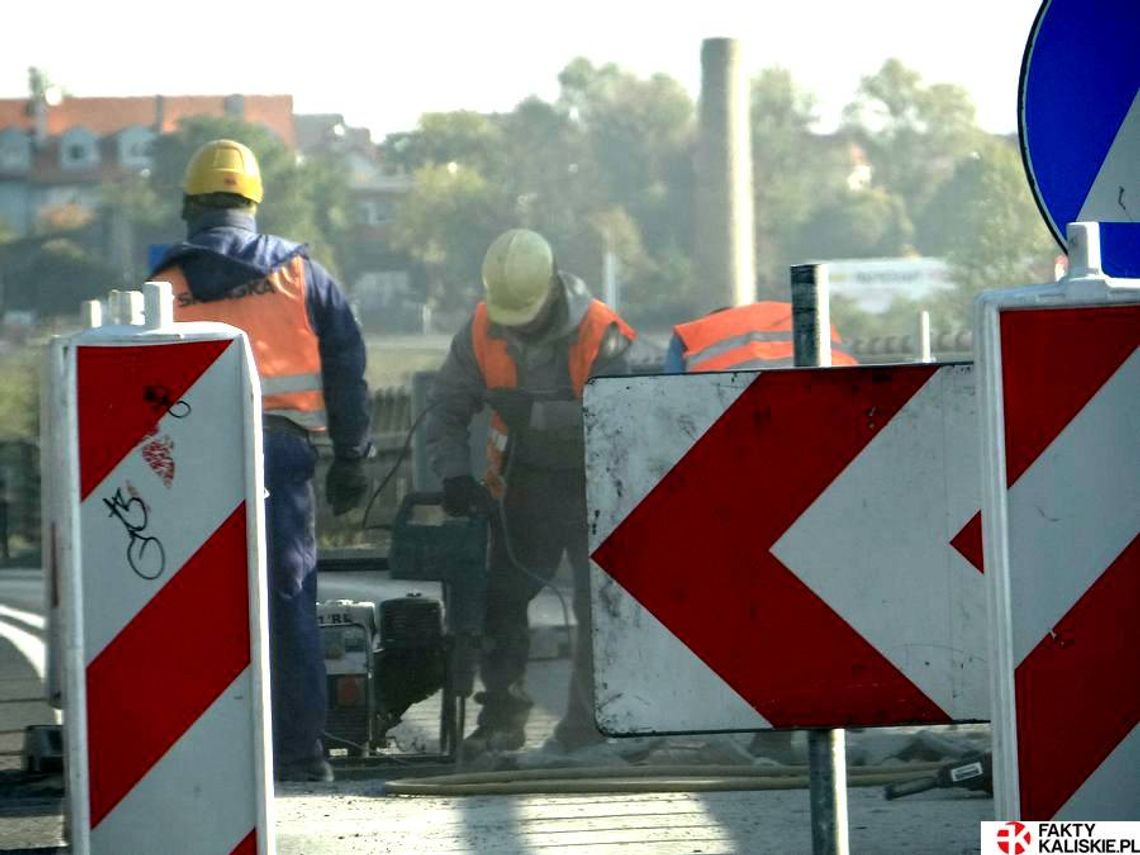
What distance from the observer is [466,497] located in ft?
26.8

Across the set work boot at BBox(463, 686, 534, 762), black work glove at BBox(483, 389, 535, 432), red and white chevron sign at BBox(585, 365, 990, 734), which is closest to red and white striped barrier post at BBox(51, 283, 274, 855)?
red and white chevron sign at BBox(585, 365, 990, 734)

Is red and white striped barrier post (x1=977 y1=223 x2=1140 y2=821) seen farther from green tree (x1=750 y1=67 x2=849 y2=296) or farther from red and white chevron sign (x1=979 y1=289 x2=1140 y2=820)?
green tree (x1=750 y1=67 x2=849 y2=296)

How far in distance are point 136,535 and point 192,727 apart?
29 centimetres

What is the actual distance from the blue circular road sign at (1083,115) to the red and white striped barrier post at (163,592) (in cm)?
145

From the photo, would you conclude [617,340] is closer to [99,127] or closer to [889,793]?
[889,793]

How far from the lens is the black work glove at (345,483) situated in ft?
23.7

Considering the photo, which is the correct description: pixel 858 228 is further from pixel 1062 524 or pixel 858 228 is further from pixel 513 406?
pixel 1062 524

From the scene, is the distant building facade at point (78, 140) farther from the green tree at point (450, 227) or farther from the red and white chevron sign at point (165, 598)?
the red and white chevron sign at point (165, 598)

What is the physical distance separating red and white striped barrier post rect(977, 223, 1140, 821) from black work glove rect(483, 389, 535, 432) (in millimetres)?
5057

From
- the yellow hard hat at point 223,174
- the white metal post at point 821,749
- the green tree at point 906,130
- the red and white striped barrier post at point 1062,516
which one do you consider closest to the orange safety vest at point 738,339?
the yellow hard hat at point 223,174

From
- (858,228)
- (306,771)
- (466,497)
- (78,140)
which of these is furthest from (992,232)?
(306,771)

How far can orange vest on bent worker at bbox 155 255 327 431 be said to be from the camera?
6.86m

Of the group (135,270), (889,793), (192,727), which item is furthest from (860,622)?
(135,270)

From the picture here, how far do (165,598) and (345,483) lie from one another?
13.2 ft
